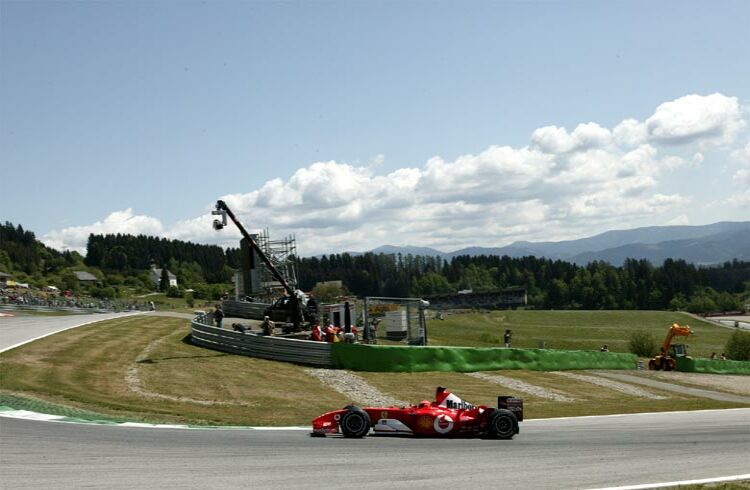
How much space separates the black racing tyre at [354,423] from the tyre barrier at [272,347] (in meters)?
13.7

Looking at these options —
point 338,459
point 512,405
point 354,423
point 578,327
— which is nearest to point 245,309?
point 512,405

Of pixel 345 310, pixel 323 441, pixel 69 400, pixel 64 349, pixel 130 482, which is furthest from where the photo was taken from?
pixel 345 310

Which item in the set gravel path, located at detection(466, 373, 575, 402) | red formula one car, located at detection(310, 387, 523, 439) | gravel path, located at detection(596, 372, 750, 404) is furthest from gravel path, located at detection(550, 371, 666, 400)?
red formula one car, located at detection(310, 387, 523, 439)

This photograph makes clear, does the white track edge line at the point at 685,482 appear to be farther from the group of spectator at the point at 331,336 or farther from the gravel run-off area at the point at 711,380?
the gravel run-off area at the point at 711,380

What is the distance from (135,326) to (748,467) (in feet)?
103

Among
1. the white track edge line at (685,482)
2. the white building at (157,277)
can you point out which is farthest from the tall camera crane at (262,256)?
the white building at (157,277)

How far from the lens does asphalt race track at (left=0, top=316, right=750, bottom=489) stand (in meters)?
9.54

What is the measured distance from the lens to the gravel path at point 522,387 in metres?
27.0

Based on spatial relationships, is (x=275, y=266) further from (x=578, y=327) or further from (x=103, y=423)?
(x=578, y=327)

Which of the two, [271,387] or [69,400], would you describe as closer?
[69,400]

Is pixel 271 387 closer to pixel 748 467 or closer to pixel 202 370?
pixel 202 370

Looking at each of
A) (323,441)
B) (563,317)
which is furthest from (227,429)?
(563,317)

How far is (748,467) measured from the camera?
11750 millimetres

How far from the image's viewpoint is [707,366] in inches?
1770
